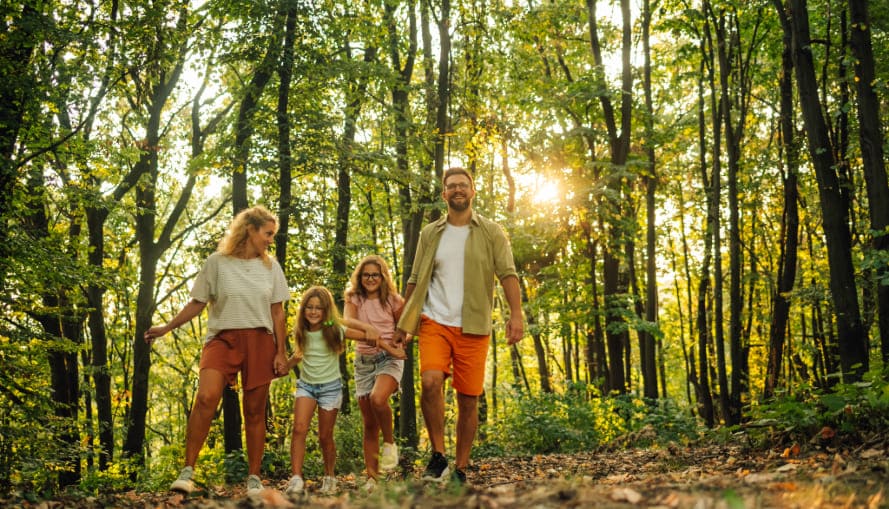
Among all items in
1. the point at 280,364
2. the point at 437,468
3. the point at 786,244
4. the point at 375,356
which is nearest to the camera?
the point at 437,468

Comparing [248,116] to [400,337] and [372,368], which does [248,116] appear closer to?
[372,368]

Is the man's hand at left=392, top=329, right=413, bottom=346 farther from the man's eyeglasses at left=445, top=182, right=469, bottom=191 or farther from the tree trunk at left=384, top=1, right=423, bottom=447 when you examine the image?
the tree trunk at left=384, top=1, right=423, bottom=447

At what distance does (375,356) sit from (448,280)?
3.76ft

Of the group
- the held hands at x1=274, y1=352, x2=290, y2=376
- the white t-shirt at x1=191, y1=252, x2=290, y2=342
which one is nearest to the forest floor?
the held hands at x1=274, y1=352, x2=290, y2=376

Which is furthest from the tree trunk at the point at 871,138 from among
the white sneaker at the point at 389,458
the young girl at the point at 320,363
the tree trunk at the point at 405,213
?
the tree trunk at the point at 405,213

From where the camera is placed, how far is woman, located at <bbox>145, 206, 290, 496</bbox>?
19.7 feet

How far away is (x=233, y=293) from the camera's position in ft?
20.2

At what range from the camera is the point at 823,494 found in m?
3.46

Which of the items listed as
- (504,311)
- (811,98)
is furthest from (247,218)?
(504,311)

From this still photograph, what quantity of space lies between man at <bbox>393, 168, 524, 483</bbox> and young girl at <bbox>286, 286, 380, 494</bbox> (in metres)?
0.75

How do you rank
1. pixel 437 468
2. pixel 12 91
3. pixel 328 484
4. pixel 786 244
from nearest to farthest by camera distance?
1. pixel 437 468
2. pixel 328 484
3. pixel 12 91
4. pixel 786 244

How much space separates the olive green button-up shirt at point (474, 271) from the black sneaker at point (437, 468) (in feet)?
3.18

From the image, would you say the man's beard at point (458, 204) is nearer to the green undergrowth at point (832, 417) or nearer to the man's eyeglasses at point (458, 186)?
the man's eyeglasses at point (458, 186)

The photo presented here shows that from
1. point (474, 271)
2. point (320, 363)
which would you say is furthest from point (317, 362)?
point (474, 271)
